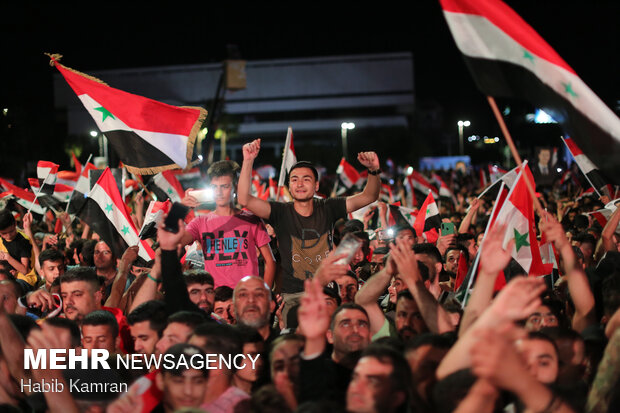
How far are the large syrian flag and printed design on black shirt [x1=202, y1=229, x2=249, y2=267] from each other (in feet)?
8.43

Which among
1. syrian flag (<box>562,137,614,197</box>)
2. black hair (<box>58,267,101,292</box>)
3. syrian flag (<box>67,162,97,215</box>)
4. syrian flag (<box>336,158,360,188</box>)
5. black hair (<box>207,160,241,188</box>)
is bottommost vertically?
black hair (<box>58,267,101,292</box>)

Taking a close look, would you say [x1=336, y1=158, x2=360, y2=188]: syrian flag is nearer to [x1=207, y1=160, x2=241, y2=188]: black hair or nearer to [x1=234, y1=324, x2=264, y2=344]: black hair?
[x1=207, y1=160, x2=241, y2=188]: black hair

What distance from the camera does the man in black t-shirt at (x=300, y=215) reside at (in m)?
5.89

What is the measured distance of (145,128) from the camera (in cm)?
689

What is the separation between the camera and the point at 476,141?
3118 inches

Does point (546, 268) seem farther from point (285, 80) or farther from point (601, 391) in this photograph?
point (285, 80)

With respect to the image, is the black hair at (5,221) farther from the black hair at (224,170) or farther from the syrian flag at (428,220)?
the syrian flag at (428,220)

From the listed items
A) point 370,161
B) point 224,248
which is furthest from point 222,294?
point 370,161

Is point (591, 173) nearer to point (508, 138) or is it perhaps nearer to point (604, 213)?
point (604, 213)

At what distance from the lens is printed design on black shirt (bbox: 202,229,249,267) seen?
6102 mm

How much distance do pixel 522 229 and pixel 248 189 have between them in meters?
2.36

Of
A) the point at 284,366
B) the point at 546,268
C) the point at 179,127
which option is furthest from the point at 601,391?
the point at 179,127

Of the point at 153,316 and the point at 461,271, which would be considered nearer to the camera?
the point at 153,316

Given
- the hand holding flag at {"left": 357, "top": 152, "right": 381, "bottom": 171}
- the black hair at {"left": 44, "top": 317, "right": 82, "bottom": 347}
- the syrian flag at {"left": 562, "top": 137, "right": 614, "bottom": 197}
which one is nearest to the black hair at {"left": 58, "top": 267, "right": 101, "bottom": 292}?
the black hair at {"left": 44, "top": 317, "right": 82, "bottom": 347}
